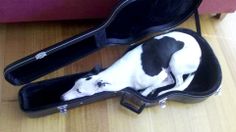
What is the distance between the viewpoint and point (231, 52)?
126cm

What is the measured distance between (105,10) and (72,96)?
1.16ft

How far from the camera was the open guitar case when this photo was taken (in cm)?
98

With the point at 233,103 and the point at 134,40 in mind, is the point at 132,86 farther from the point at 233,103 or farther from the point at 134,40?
the point at 233,103

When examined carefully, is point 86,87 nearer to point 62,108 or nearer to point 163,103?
point 62,108

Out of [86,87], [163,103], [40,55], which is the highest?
[40,55]

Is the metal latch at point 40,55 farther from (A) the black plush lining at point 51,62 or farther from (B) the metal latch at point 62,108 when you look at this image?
(B) the metal latch at point 62,108

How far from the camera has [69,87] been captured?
1059mm

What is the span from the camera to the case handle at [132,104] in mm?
1052

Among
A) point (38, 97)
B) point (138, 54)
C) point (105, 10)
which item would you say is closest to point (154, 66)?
point (138, 54)

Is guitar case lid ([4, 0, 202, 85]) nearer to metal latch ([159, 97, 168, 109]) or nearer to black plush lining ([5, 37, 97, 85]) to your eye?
black plush lining ([5, 37, 97, 85])

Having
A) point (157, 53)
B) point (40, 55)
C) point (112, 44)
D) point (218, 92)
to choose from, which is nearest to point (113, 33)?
point (112, 44)

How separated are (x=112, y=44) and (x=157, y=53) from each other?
0.17 metres

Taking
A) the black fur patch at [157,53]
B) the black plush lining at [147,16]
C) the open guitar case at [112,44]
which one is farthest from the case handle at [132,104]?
the black plush lining at [147,16]

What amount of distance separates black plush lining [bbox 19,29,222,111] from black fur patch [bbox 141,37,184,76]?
0.30ft
